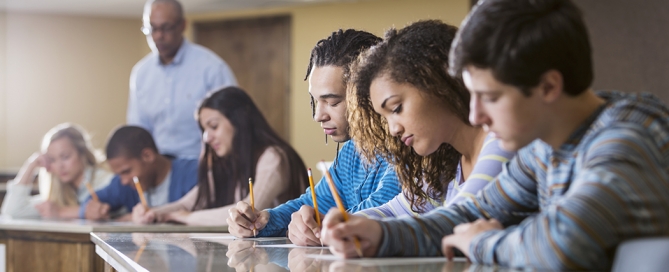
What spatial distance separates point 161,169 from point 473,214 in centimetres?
243

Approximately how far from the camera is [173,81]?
4105 mm

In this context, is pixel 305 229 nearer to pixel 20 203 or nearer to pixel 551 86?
pixel 551 86

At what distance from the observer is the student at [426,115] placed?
1.29 meters

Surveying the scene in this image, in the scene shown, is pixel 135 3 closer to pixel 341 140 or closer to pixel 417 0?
pixel 417 0

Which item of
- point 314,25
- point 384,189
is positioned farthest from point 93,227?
point 314,25

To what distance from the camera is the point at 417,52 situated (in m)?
1.33

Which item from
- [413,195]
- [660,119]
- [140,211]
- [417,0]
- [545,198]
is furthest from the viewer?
[417,0]

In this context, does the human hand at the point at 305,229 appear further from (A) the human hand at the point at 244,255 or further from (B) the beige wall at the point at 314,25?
(B) the beige wall at the point at 314,25

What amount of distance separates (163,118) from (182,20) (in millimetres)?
542

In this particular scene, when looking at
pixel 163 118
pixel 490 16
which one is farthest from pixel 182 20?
pixel 490 16

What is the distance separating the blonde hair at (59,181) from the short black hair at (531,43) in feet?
10.0

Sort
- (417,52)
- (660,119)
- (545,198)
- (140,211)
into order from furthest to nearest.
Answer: (140,211), (417,52), (545,198), (660,119)

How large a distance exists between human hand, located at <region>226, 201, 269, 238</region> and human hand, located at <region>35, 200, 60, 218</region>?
75.5 inches

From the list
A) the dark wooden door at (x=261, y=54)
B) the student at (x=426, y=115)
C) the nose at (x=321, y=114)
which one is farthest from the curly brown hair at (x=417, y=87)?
the dark wooden door at (x=261, y=54)
